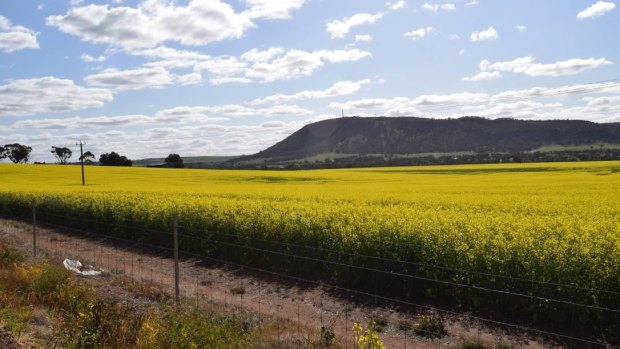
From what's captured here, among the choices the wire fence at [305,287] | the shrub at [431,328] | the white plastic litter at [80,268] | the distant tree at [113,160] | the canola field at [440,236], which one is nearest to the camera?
the wire fence at [305,287]

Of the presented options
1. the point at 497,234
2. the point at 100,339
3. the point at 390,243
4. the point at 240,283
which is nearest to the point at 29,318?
the point at 100,339

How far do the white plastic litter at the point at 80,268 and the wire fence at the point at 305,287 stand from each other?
76cm

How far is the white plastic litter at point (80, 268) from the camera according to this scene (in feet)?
41.0

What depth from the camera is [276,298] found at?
469 inches

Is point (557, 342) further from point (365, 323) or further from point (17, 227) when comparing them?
point (17, 227)

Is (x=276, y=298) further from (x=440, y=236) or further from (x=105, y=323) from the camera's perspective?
(x=105, y=323)

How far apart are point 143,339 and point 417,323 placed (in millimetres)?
5516

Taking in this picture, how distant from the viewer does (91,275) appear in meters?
12.5

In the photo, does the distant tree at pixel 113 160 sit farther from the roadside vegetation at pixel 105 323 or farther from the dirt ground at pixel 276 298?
the roadside vegetation at pixel 105 323

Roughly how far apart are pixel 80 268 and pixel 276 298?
17.9 ft

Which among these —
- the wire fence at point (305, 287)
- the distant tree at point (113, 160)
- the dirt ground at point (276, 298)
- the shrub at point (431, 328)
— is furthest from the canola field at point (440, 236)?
the distant tree at point (113, 160)

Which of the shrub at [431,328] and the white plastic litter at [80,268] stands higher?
the white plastic litter at [80,268]

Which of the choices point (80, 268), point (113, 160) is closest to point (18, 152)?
point (113, 160)

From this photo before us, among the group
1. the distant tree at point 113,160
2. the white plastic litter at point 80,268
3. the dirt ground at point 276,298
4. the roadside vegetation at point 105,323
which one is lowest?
the dirt ground at point 276,298
